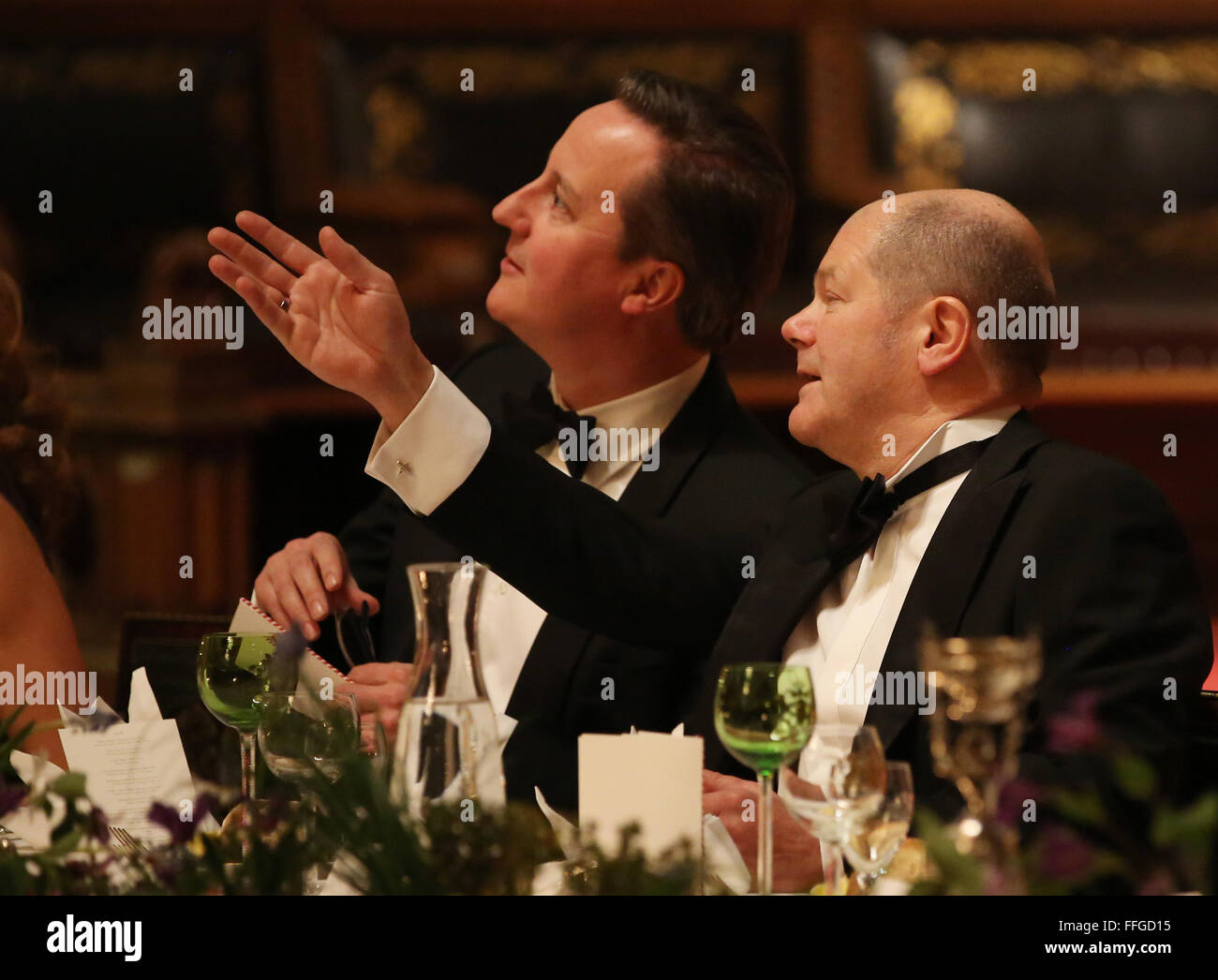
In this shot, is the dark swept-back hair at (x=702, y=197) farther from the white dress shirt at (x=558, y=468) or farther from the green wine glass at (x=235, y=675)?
the green wine glass at (x=235, y=675)

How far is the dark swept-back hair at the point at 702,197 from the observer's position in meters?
2.45

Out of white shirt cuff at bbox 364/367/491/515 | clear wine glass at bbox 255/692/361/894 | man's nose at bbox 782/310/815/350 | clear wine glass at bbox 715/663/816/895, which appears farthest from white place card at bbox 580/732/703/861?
man's nose at bbox 782/310/815/350

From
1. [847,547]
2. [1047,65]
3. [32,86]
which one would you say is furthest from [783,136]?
[847,547]

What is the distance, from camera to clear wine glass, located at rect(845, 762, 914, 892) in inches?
47.1

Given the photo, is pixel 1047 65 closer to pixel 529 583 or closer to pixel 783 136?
pixel 783 136

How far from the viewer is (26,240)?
4.41 meters

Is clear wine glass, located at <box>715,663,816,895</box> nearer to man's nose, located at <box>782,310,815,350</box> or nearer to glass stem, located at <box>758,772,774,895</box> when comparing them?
glass stem, located at <box>758,772,774,895</box>

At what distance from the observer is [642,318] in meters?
2.46

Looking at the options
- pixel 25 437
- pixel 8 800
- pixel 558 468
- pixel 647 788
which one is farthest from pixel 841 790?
pixel 25 437

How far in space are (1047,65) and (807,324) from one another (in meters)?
2.54

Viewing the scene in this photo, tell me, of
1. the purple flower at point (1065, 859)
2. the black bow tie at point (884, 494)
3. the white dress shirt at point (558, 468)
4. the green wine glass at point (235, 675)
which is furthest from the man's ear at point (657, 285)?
the purple flower at point (1065, 859)

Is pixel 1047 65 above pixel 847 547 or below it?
above

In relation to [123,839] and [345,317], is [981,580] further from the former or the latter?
[123,839]

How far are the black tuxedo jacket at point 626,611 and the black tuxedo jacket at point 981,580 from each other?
0.21ft
